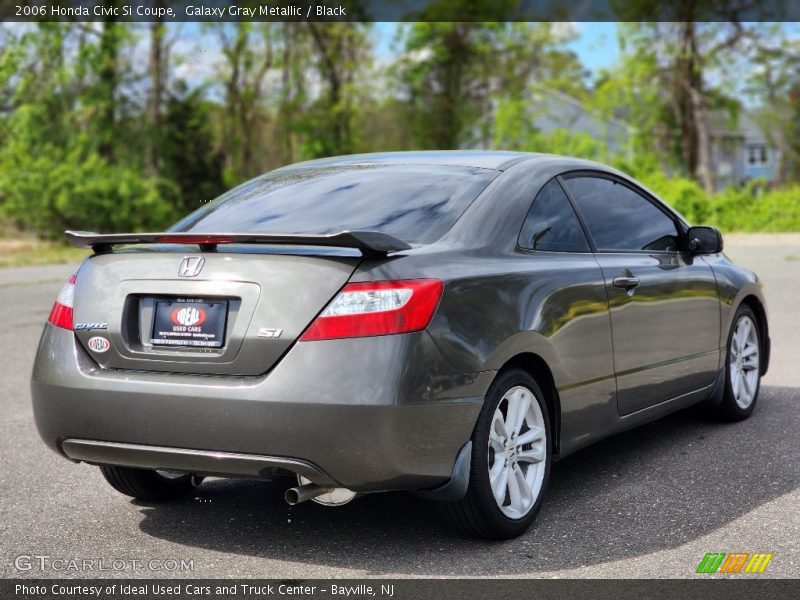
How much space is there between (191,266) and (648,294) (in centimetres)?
235

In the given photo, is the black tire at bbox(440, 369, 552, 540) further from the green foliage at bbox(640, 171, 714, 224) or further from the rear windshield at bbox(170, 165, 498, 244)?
the green foliage at bbox(640, 171, 714, 224)

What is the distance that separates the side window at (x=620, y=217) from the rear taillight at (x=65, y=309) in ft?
7.47

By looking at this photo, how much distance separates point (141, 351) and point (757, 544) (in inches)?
95.9

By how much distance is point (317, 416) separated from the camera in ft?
12.1

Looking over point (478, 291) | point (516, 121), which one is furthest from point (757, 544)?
point (516, 121)

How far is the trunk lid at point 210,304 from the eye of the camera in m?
3.79

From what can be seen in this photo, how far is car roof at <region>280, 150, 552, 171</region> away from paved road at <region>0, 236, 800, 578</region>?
5.00 ft

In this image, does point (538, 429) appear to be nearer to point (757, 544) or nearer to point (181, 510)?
point (757, 544)

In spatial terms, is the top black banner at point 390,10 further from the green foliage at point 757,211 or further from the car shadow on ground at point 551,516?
the car shadow on ground at point 551,516

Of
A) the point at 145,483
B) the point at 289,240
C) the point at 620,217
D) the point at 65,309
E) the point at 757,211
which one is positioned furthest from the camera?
the point at 757,211

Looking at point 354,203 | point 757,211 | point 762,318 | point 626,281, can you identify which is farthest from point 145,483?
point 757,211

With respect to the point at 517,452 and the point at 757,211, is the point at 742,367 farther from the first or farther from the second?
the point at 757,211

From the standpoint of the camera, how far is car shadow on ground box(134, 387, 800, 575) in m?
4.06

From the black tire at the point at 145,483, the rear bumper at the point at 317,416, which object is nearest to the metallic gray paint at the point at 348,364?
the rear bumper at the point at 317,416
